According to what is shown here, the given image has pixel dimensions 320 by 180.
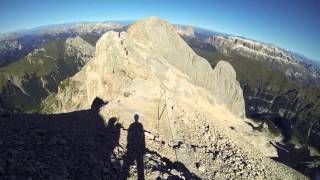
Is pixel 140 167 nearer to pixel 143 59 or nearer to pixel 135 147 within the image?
pixel 135 147

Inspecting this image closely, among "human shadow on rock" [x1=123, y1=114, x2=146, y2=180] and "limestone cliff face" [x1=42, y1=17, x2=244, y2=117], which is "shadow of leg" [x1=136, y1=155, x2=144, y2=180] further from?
"limestone cliff face" [x1=42, y1=17, x2=244, y2=117]

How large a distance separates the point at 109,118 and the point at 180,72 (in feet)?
48.0

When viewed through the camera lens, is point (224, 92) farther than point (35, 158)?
Yes

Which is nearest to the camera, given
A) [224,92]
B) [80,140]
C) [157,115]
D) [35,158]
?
[35,158]

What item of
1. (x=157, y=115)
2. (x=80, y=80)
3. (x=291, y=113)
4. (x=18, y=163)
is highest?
(x=18, y=163)

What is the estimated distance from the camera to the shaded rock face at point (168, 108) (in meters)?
28.6

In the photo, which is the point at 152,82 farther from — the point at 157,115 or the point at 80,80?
the point at 80,80

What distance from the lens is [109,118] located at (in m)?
31.4

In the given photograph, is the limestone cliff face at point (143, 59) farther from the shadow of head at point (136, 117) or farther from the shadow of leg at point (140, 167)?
the shadow of leg at point (140, 167)

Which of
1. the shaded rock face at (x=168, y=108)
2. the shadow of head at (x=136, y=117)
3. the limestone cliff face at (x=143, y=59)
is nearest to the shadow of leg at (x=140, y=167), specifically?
the shaded rock face at (x=168, y=108)

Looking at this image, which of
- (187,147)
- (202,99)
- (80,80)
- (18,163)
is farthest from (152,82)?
(80,80)

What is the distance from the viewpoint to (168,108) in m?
35.5

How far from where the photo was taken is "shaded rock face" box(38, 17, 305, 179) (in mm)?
28594

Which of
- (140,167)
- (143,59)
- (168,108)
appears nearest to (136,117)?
(168,108)
